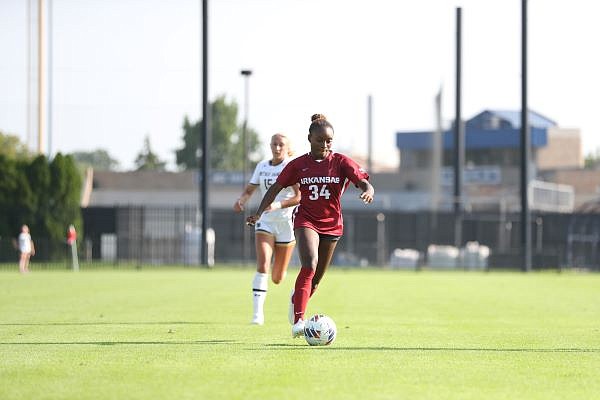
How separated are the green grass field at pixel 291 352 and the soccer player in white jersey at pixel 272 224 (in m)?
0.50

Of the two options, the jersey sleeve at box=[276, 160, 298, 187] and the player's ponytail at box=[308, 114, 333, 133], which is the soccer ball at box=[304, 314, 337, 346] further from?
the player's ponytail at box=[308, 114, 333, 133]

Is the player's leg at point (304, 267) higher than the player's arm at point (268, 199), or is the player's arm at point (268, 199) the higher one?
the player's arm at point (268, 199)

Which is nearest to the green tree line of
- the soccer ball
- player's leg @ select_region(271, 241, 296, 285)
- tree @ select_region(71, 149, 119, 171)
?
player's leg @ select_region(271, 241, 296, 285)

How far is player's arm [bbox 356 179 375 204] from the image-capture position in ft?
36.7

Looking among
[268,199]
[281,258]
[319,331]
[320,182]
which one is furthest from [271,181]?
[319,331]

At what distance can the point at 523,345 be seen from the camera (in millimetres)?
11227

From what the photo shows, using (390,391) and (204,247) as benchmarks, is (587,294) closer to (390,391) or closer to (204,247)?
(390,391)

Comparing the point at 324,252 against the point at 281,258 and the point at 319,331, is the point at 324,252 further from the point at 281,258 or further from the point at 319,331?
the point at 281,258

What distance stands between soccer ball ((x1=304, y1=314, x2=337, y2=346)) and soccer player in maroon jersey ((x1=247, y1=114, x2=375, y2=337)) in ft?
1.62

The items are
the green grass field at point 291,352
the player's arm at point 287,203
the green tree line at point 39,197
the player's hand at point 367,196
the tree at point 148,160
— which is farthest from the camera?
the tree at point 148,160

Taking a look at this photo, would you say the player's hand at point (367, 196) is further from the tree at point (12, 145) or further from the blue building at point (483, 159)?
the tree at point (12, 145)

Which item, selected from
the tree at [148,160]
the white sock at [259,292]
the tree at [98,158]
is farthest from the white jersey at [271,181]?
the tree at [98,158]

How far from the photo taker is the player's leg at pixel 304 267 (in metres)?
11.2

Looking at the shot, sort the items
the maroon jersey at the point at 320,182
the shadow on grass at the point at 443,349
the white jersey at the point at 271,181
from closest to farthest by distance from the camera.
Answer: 1. the shadow on grass at the point at 443,349
2. the maroon jersey at the point at 320,182
3. the white jersey at the point at 271,181
